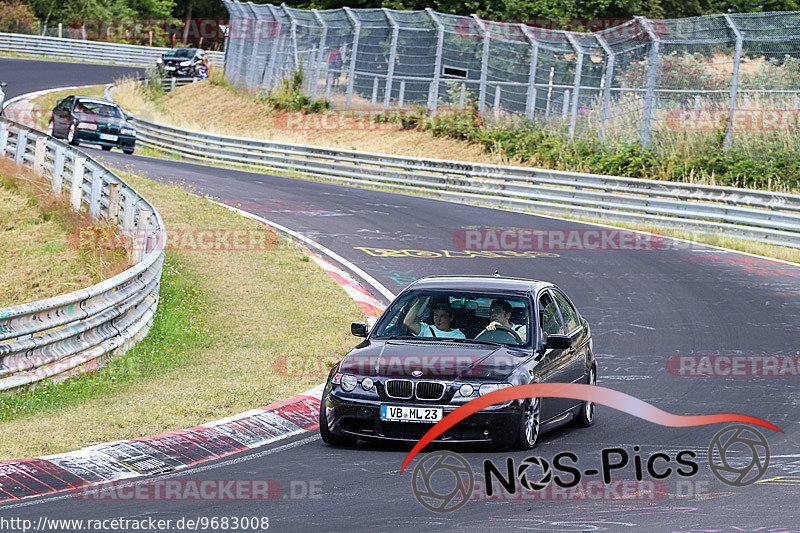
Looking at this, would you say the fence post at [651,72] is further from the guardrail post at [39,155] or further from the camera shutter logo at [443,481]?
the camera shutter logo at [443,481]

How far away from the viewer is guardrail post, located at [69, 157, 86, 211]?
1953 cm

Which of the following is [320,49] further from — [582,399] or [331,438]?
[331,438]

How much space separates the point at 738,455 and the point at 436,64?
28408 millimetres

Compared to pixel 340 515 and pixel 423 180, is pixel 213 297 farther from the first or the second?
pixel 423 180

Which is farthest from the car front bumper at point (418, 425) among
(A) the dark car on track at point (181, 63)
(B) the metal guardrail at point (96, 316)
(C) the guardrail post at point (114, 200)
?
(A) the dark car on track at point (181, 63)

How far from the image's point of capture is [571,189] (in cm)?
2612

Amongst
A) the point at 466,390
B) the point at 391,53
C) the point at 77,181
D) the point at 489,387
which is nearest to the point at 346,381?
the point at 466,390

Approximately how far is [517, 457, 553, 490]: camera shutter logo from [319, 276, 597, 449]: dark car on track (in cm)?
33

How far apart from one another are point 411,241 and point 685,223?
20.3ft

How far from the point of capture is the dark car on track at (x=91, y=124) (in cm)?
3438

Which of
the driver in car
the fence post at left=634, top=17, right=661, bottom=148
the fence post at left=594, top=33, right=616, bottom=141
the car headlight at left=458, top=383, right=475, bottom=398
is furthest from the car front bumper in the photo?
the fence post at left=594, top=33, right=616, bottom=141

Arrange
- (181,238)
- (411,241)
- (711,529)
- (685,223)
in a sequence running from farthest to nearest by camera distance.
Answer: (685,223) → (411,241) → (181,238) → (711,529)

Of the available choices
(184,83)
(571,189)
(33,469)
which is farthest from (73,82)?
(33,469)

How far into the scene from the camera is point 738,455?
8273 mm
